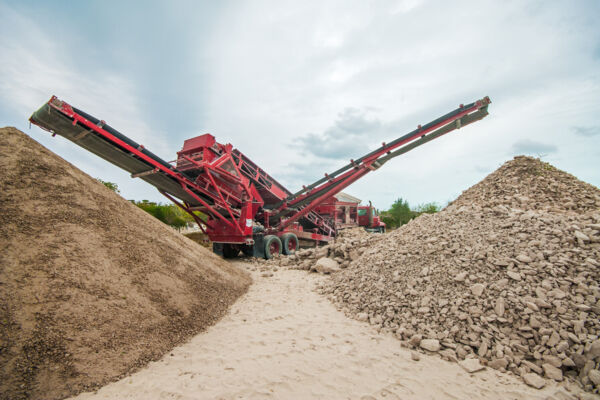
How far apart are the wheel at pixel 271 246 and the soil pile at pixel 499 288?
167 inches

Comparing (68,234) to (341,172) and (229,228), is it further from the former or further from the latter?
(341,172)

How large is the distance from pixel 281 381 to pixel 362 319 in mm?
1900

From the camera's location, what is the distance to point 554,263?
3406 millimetres

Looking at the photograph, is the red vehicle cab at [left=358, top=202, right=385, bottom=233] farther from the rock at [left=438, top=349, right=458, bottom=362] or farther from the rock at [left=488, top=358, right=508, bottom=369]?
the rock at [left=488, top=358, right=508, bottom=369]

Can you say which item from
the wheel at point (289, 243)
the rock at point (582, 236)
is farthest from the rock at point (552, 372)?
the wheel at point (289, 243)

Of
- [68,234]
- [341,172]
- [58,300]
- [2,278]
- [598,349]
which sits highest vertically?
[341,172]

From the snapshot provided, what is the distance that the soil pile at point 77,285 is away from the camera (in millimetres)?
2217

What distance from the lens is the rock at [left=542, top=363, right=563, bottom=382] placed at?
7.95ft

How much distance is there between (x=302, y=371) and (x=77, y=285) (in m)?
2.55

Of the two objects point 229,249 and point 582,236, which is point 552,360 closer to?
point 582,236

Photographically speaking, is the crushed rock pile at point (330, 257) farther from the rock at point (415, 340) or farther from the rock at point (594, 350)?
the rock at point (594, 350)

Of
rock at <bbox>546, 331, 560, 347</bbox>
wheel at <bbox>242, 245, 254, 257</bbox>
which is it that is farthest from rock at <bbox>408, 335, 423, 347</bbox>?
wheel at <bbox>242, 245, 254, 257</bbox>

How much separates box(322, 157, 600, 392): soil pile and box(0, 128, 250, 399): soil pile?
2806 millimetres

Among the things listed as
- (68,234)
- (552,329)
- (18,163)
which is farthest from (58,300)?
(552,329)
